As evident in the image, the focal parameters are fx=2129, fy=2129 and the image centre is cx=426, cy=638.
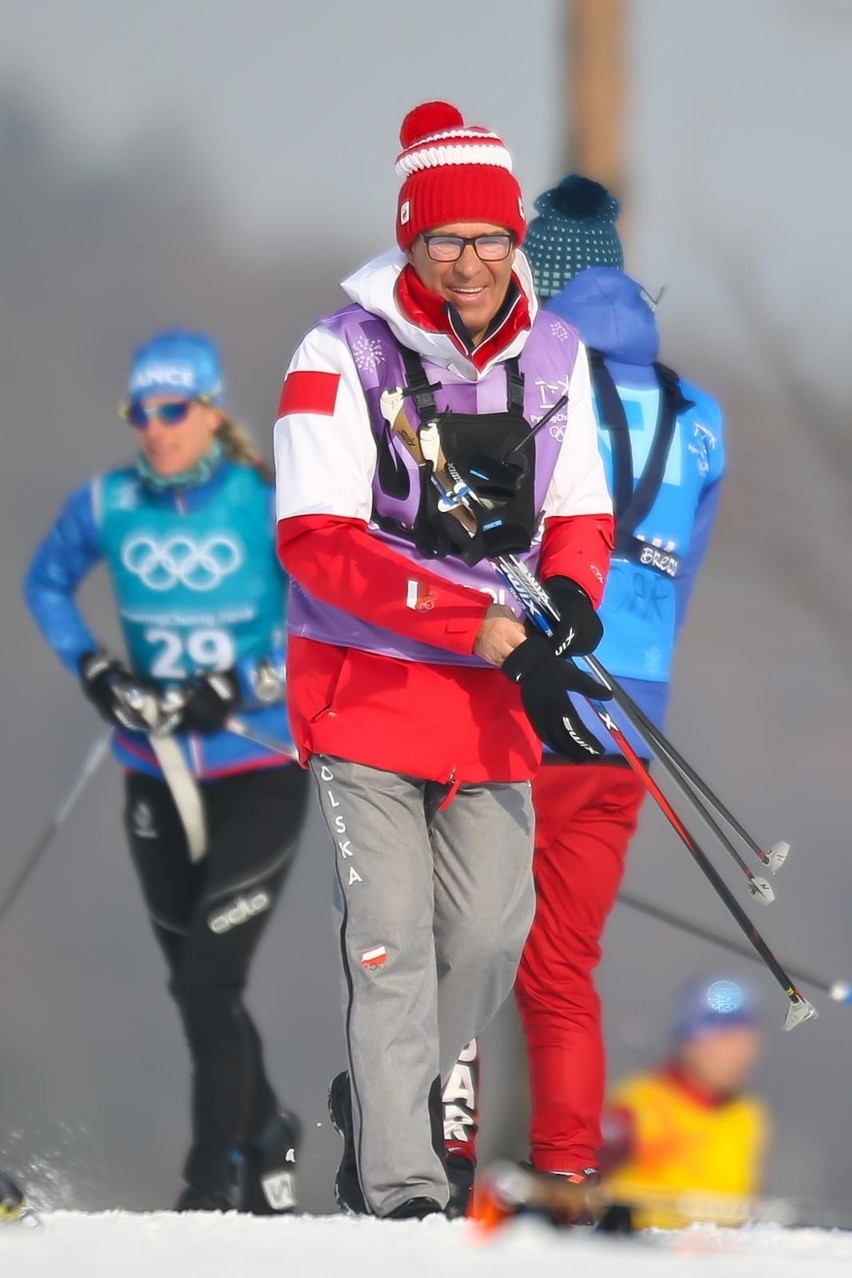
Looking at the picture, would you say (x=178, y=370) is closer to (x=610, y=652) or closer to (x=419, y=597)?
(x=610, y=652)

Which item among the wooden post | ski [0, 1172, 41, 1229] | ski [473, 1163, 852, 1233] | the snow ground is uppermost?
the wooden post

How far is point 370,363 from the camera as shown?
10.7ft

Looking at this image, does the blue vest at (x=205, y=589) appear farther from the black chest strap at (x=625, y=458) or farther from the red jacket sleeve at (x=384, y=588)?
the red jacket sleeve at (x=384, y=588)

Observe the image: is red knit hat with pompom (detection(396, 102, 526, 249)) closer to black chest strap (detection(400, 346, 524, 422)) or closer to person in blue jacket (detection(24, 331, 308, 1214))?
black chest strap (detection(400, 346, 524, 422))

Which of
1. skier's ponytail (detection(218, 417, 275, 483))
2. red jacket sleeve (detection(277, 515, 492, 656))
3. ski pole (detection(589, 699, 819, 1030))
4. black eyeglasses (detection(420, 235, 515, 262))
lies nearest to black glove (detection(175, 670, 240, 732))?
skier's ponytail (detection(218, 417, 275, 483))

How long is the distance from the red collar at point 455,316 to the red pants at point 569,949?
976 millimetres

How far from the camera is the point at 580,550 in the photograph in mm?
3408

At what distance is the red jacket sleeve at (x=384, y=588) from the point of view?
10.4ft

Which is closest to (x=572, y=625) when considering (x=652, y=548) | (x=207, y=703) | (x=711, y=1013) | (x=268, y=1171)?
(x=652, y=548)

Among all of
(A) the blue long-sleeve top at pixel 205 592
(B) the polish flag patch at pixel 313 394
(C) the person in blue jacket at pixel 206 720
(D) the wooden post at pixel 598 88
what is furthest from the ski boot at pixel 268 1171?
(D) the wooden post at pixel 598 88

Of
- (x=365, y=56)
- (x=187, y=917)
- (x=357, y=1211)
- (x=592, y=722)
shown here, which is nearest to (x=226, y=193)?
(x=365, y=56)

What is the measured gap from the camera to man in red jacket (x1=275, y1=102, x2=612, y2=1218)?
3.20m

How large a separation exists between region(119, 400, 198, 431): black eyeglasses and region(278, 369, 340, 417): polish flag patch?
1471 mm

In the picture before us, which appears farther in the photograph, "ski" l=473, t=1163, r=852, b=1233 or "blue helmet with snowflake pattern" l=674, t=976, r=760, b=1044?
"blue helmet with snowflake pattern" l=674, t=976, r=760, b=1044
